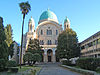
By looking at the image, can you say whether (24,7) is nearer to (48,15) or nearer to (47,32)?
(47,32)

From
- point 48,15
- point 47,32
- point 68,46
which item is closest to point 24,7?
point 68,46

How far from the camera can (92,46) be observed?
116ft

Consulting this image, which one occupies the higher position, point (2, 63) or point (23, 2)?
point (23, 2)

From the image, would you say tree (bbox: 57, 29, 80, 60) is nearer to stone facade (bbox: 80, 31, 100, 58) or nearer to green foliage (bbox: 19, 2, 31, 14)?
stone facade (bbox: 80, 31, 100, 58)

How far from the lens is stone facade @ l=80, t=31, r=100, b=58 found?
32.5 meters

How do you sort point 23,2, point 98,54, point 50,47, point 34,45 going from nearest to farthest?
point 23,2
point 98,54
point 34,45
point 50,47

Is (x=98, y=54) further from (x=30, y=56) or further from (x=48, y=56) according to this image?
(x=48, y=56)

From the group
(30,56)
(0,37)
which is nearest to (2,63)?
(0,37)

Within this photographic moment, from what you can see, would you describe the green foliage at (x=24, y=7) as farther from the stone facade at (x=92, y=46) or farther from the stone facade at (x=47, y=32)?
the stone facade at (x=47, y=32)

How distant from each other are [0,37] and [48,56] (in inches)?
1625

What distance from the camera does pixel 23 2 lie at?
27.6 m

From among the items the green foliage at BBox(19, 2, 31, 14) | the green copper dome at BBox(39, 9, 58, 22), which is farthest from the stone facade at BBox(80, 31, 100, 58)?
the green copper dome at BBox(39, 9, 58, 22)

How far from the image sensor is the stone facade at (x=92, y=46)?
1278 inches

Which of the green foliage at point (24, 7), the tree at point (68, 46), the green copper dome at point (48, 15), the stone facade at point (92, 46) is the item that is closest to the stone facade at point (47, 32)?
the green copper dome at point (48, 15)
